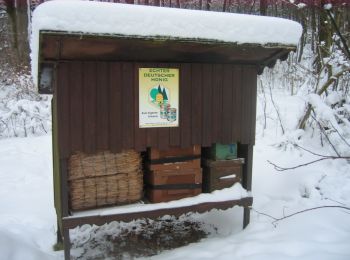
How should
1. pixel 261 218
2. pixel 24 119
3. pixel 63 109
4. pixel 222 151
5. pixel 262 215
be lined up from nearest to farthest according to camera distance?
pixel 63 109 → pixel 222 151 → pixel 261 218 → pixel 262 215 → pixel 24 119

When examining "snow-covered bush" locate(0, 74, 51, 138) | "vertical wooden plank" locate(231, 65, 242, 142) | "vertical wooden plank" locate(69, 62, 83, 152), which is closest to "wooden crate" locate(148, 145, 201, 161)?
"vertical wooden plank" locate(231, 65, 242, 142)

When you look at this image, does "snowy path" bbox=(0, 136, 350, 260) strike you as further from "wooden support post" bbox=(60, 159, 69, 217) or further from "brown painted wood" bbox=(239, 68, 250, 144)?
"brown painted wood" bbox=(239, 68, 250, 144)

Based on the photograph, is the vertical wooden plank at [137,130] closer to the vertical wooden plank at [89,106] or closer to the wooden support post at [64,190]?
the vertical wooden plank at [89,106]

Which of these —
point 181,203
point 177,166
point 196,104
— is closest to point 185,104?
point 196,104

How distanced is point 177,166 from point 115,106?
1088 mm

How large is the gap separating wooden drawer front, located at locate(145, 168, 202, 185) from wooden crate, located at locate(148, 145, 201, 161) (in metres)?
0.19

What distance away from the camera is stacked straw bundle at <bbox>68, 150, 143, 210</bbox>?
4.18 meters

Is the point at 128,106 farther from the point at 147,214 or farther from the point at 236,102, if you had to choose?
the point at 236,102

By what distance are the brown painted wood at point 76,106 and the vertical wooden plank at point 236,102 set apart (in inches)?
74.8

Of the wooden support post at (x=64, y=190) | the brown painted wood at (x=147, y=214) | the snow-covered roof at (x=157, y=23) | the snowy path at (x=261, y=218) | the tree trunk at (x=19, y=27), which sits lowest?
the snowy path at (x=261, y=218)

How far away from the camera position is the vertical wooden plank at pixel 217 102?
14.9ft

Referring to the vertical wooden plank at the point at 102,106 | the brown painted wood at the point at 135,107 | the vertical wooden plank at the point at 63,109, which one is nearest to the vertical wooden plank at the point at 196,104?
the brown painted wood at the point at 135,107

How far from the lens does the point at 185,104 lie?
4426 millimetres

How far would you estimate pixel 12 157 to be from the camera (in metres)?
8.58
